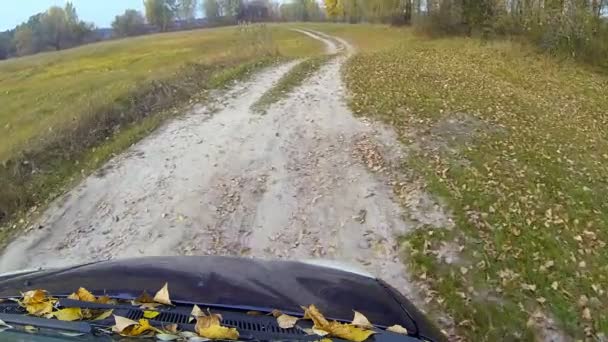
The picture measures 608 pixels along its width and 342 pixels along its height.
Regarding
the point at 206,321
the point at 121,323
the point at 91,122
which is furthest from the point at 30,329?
the point at 91,122

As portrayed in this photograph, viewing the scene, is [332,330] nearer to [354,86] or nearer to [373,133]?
[373,133]

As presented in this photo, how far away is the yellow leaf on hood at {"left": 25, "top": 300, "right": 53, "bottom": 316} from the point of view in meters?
2.40

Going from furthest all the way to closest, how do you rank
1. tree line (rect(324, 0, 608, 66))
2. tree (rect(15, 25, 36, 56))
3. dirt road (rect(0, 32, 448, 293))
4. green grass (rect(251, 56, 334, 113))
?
1. tree (rect(15, 25, 36, 56))
2. tree line (rect(324, 0, 608, 66))
3. green grass (rect(251, 56, 334, 113))
4. dirt road (rect(0, 32, 448, 293))

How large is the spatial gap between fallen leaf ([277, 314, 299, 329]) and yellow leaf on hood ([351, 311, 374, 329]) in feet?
0.91

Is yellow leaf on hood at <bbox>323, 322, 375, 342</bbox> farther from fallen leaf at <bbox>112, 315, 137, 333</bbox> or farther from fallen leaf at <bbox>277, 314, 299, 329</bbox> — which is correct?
fallen leaf at <bbox>112, 315, 137, 333</bbox>

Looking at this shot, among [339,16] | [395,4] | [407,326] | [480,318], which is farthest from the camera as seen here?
[339,16]

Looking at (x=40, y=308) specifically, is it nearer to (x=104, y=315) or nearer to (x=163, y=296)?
(x=104, y=315)

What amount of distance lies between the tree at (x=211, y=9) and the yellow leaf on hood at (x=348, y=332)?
89980 mm

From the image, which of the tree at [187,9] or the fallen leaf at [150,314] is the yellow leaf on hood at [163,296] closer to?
the fallen leaf at [150,314]

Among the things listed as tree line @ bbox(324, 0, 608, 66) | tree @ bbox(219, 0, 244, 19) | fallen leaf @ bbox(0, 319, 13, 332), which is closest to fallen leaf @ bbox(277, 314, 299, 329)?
fallen leaf @ bbox(0, 319, 13, 332)

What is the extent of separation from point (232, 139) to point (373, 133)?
100 inches

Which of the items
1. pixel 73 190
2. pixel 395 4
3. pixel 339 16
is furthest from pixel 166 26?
pixel 73 190

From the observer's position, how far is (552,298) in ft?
16.2

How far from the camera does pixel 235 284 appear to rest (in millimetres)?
2896
